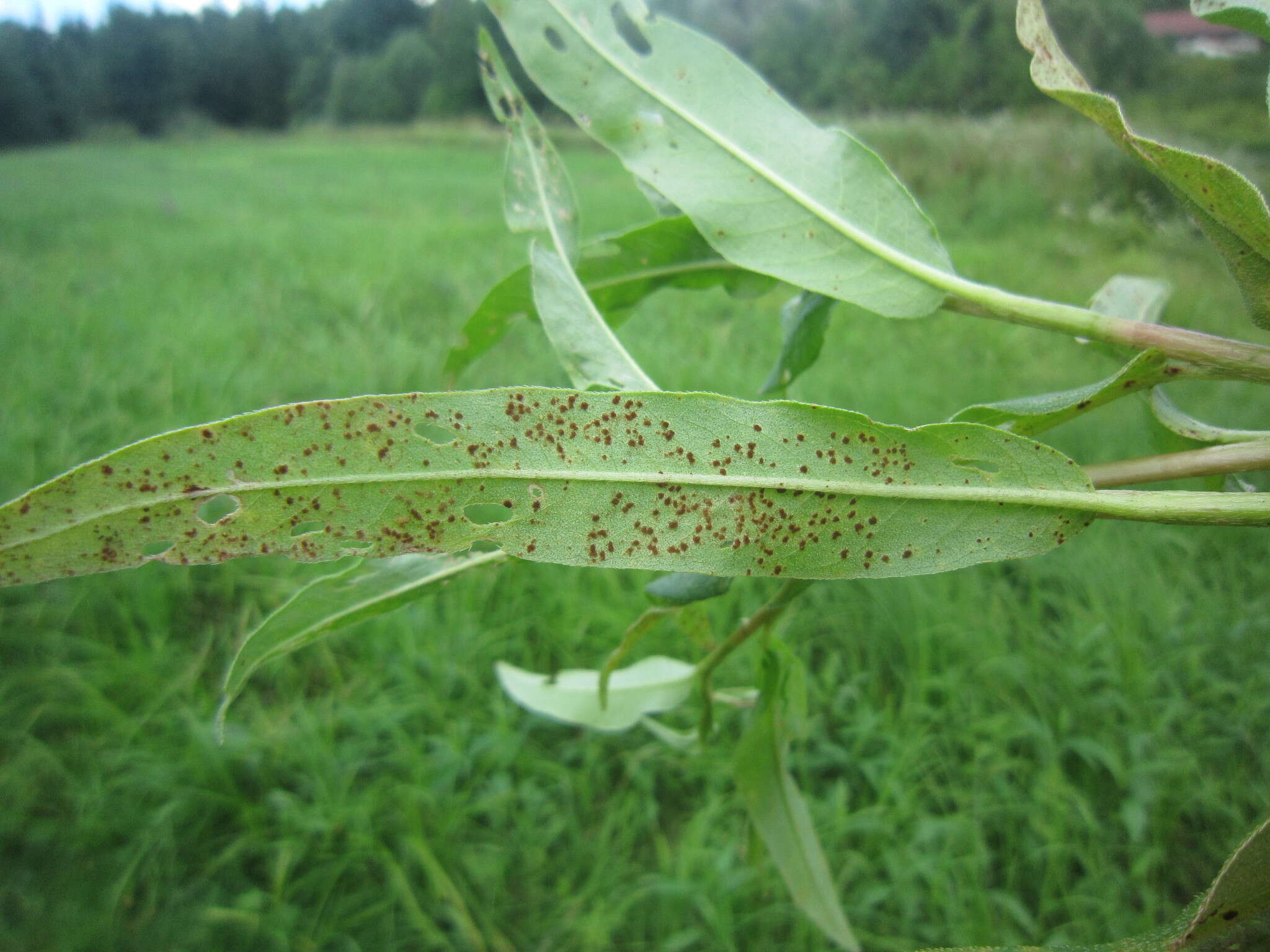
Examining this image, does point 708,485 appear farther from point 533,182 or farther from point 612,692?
point 612,692

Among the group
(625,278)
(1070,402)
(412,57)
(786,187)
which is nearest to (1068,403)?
(1070,402)

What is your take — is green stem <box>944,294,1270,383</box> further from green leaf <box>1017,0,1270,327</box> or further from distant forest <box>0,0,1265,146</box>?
distant forest <box>0,0,1265,146</box>

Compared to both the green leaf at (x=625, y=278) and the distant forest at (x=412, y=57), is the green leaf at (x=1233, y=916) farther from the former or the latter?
the distant forest at (x=412, y=57)

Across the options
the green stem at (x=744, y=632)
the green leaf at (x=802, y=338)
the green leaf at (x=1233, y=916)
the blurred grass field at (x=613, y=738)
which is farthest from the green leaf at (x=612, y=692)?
the green leaf at (x=1233, y=916)

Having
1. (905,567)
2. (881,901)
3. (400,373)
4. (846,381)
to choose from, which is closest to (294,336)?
(400,373)

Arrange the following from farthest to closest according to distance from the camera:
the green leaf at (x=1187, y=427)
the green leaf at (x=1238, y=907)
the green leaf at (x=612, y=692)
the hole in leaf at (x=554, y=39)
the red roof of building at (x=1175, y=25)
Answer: the red roof of building at (x=1175, y=25) < the green leaf at (x=612, y=692) < the hole in leaf at (x=554, y=39) < the green leaf at (x=1187, y=427) < the green leaf at (x=1238, y=907)

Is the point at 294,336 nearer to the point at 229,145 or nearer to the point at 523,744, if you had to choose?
the point at 523,744
